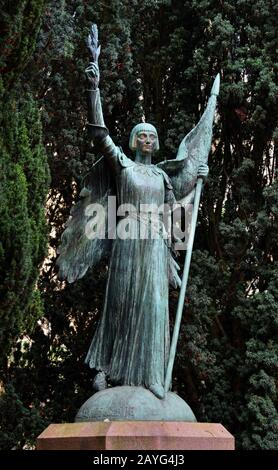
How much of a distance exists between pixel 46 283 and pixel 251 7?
5392 mm

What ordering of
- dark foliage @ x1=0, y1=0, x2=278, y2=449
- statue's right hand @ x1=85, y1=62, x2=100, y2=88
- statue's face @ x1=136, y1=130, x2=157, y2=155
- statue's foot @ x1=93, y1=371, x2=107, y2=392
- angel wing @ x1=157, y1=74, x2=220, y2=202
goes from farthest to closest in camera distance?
1. dark foliage @ x1=0, y1=0, x2=278, y2=449
2. angel wing @ x1=157, y1=74, x2=220, y2=202
3. statue's face @ x1=136, y1=130, x2=157, y2=155
4. statue's right hand @ x1=85, y1=62, x2=100, y2=88
5. statue's foot @ x1=93, y1=371, x2=107, y2=392

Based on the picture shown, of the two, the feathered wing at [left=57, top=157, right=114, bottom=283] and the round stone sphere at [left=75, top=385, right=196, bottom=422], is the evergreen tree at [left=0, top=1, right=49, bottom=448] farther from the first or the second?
the round stone sphere at [left=75, top=385, right=196, bottom=422]

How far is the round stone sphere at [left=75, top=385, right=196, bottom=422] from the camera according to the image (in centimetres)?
700

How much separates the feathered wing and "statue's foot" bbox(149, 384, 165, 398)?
55.3 inches

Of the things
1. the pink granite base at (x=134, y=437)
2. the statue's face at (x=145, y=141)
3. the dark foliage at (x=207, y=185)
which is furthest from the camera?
the dark foliage at (x=207, y=185)

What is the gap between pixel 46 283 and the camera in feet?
44.7

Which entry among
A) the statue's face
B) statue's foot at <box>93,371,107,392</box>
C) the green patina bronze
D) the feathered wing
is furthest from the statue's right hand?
statue's foot at <box>93,371,107,392</box>

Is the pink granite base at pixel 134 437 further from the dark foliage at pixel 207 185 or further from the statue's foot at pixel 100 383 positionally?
→ the dark foliage at pixel 207 185

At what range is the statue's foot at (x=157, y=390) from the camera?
7.27 m

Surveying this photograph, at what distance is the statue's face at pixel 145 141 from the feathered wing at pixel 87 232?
0.37m

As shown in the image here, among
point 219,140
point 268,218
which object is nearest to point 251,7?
point 219,140

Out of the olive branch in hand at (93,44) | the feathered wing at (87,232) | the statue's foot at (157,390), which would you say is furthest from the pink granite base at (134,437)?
the olive branch in hand at (93,44)

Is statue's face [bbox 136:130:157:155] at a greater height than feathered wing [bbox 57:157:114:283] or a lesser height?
greater

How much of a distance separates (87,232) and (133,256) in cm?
60
